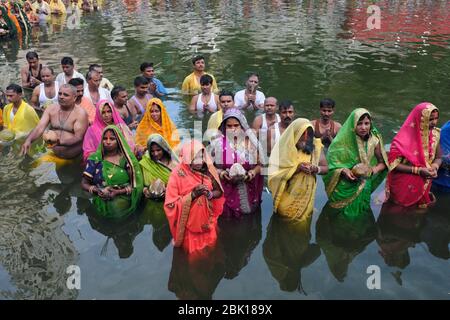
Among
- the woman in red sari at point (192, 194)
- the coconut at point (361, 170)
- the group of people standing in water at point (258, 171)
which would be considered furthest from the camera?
the coconut at point (361, 170)

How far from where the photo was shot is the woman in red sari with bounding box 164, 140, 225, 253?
4.33m

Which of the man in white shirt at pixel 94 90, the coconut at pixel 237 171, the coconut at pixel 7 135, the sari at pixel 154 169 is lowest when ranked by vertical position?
the coconut at pixel 7 135

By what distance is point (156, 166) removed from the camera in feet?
17.6

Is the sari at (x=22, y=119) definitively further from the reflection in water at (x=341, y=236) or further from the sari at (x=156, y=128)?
the reflection in water at (x=341, y=236)

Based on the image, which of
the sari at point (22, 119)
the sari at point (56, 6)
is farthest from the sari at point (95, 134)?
the sari at point (56, 6)

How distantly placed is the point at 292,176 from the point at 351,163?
78cm

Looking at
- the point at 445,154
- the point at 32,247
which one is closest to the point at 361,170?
the point at 445,154

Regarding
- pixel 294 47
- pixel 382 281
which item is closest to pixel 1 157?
pixel 382 281

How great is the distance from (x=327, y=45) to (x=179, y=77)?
6.86 meters

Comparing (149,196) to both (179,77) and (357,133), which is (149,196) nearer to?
(357,133)

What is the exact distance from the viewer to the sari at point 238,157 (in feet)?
16.1

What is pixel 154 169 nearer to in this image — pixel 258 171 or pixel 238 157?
pixel 238 157

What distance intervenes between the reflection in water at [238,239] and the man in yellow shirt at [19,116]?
191 inches

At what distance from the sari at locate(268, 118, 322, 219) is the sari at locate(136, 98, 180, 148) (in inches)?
90.0
